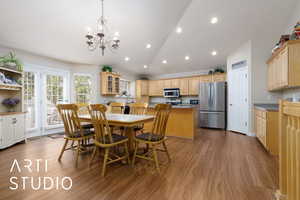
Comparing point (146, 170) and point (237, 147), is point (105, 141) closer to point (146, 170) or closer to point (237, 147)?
point (146, 170)

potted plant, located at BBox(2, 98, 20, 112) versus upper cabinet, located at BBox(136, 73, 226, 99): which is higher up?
upper cabinet, located at BBox(136, 73, 226, 99)

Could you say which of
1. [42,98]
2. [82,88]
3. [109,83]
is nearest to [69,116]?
[42,98]

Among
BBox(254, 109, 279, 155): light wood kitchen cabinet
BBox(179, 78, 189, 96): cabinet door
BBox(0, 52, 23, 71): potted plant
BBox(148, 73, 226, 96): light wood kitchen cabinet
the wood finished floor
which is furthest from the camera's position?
BBox(179, 78, 189, 96): cabinet door

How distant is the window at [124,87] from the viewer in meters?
6.55

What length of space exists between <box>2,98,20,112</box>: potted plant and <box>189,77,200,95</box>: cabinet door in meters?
5.87

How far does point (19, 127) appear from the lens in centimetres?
323

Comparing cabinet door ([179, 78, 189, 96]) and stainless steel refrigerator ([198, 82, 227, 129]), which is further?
cabinet door ([179, 78, 189, 96])

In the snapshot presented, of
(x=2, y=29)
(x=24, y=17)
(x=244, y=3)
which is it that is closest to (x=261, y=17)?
(x=244, y=3)

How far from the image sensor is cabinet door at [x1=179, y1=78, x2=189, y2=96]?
6.21m

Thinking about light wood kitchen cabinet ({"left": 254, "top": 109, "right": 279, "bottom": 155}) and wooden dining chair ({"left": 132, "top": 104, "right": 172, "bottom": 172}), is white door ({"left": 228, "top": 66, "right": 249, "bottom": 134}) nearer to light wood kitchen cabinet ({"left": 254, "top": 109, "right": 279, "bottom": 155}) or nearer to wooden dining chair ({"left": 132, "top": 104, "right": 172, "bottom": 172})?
light wood kitchen cabinet ({"left": 254, "top": 109, "right": 279, "bottom": 155})

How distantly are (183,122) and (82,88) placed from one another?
3.80m

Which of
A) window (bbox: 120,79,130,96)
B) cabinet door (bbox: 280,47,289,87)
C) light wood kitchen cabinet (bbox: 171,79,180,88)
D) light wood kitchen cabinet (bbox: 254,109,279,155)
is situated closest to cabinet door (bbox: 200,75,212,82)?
light wood kitchen cabinet (bbox: 171,79,180,88)

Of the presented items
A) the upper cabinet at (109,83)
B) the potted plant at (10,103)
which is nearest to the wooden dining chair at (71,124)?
the potted plant at (10,103)

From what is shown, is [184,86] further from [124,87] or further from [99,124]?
[99,124]
